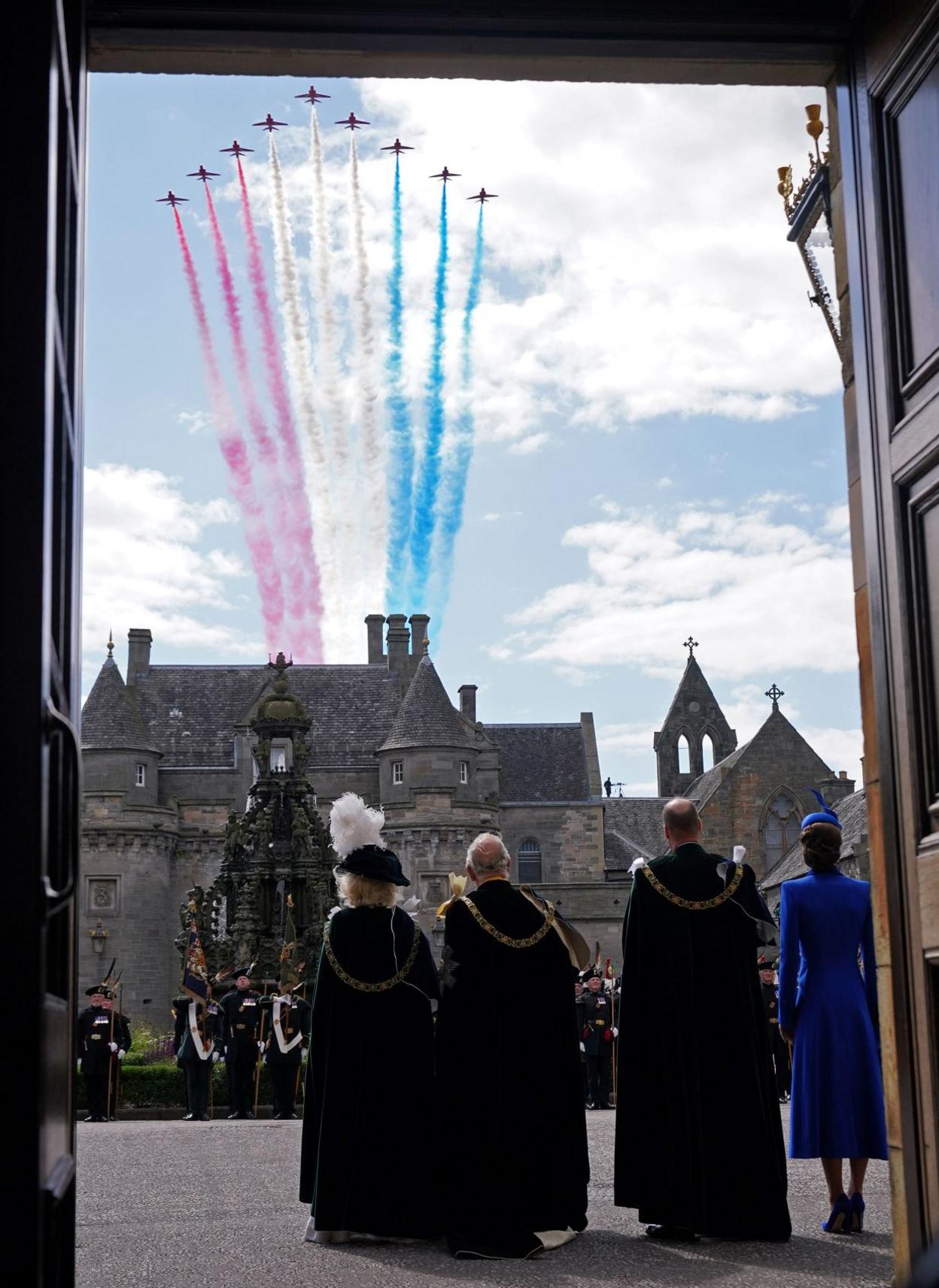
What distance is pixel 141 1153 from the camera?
13453 millimetres

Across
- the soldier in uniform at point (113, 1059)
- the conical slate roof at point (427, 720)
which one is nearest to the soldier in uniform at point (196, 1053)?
the soldier in uniform at point (113, 1059)

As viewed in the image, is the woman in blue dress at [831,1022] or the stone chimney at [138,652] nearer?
the woman in blue dress at [831,1022]

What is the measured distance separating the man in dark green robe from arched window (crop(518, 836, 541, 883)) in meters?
51.8

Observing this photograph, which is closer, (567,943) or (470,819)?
(567,943)

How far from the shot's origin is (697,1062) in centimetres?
774

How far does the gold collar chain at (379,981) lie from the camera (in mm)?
8383

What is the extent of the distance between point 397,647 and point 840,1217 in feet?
184

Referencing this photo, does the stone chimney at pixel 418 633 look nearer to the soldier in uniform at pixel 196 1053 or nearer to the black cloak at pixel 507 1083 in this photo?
the soldier in uniform at pixel 196 1053

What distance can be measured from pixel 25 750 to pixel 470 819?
2074 inches


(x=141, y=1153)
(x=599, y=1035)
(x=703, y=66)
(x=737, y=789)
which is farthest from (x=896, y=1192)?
(x=737, y=789)

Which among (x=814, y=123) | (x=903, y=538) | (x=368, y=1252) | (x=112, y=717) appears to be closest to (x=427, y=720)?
(x=112, y=717)

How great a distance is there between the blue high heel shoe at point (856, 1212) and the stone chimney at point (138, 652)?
5696 cm

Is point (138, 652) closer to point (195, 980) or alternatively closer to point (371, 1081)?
point (195, 980)

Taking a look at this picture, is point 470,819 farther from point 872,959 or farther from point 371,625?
point 872,959
